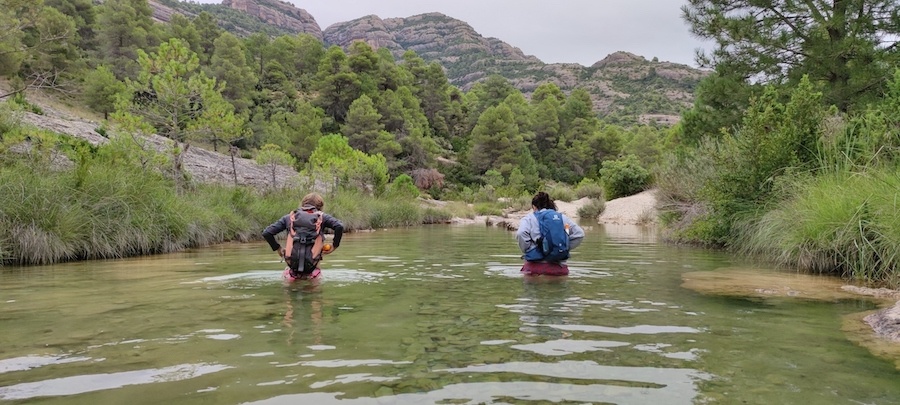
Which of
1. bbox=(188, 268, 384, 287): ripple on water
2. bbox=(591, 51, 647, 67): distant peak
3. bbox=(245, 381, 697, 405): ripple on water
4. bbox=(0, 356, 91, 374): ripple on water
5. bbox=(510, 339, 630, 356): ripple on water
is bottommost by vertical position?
bbox=(245, 381, 697, 405): ripple on water

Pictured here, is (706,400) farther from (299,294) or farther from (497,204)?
(497,204)

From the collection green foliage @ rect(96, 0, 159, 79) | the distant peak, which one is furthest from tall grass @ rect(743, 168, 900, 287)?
the distant peak

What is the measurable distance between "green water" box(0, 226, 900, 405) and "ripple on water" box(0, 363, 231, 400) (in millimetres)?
19

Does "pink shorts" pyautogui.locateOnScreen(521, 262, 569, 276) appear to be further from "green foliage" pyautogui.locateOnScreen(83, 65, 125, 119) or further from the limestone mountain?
the limestone mountain

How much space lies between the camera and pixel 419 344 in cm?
465

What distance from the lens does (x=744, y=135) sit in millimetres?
13445

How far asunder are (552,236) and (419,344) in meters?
4.73

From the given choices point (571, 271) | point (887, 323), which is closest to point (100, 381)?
point (887, 323)

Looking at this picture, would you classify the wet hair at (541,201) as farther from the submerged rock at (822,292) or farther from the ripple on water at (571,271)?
the submerged rock at (822,292)

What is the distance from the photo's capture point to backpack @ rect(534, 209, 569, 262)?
887 cm

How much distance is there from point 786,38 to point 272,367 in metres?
18.8

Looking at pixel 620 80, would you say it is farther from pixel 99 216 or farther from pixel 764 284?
pixel 764 284

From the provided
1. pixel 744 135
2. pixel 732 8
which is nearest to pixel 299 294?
pixel 744 135

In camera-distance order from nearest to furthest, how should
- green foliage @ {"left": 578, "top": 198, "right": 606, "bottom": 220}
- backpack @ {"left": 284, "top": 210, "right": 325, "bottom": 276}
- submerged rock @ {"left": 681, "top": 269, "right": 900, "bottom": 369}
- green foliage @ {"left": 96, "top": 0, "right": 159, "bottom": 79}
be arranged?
submerged rock @ {"left": 681, "top": 269, "right": 900, "bottom": 369} → backpack @ {"left": 284, "top": 210, "right": 325, "bottom": 276} → green foliage @ {"left": 578, "top": 198, "right": 606, "bottom": 220} → green foliage @ {"left": 96, "top": 0, "right": 159, "bottom": 79}
